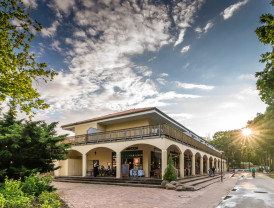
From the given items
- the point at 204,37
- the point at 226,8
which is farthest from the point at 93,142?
the point at 226,8

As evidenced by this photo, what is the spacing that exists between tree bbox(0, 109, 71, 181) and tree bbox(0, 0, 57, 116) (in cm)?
213

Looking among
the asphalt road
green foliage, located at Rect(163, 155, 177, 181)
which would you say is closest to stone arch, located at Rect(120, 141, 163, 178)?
green foliage, located at Rect(163, 155, 177, 181)

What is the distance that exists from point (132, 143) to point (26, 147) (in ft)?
32.7

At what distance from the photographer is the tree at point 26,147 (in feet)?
31.6

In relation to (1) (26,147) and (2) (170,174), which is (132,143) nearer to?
(2) (170,174)

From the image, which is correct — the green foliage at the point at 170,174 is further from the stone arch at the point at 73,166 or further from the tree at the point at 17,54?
the stone arch at the point at 73,166

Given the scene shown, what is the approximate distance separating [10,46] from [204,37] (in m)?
10.8

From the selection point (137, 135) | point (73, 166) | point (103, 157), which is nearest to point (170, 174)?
point (137, 135)

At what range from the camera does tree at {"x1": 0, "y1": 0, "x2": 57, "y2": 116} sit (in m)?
6.57

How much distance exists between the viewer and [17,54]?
742 cm

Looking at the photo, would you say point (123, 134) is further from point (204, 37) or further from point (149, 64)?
point (204, 37)

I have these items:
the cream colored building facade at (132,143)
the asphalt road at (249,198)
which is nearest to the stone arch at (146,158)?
the cream colored building facade at (132,143)

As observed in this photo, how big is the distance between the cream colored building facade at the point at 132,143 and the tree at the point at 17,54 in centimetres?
1127

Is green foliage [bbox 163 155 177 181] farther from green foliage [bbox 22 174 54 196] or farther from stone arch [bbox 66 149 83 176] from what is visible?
stone arch [bbox 66 149 83 176]
